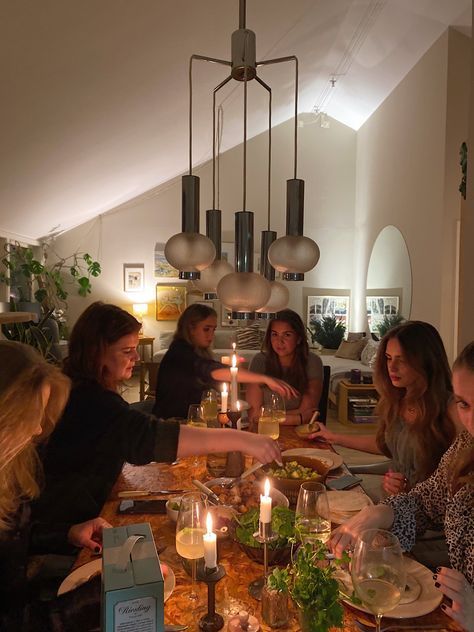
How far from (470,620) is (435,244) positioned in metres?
4.11

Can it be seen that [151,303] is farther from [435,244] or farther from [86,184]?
[435,244]

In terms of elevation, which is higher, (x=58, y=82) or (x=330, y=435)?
(x=58, y=82)

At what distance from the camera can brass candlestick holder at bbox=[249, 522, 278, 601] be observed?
0.99m

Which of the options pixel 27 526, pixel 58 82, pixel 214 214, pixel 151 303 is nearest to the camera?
pixel 27 526

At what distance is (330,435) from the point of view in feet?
6.88

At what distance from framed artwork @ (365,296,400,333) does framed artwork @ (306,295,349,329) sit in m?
0.87

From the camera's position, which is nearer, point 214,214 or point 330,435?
point 214,214

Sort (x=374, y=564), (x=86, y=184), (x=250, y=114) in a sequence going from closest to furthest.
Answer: (x=374, y=564)
(x=86, y=184)
(x=250, y=114)

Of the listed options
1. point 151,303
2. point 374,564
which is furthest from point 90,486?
point 151,303

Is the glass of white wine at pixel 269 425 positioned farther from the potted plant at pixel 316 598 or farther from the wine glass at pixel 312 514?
the potted plant at pixel 316 598

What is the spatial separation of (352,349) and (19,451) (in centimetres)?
595

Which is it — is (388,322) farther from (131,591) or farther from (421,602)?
(131,591)

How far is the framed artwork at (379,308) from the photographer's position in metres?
5.78

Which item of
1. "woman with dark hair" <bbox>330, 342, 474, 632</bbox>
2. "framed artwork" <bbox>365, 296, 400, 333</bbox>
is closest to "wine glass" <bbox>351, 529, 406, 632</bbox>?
"woman with dark hair" <bbox>330, 342, 474, 632</bbox>
